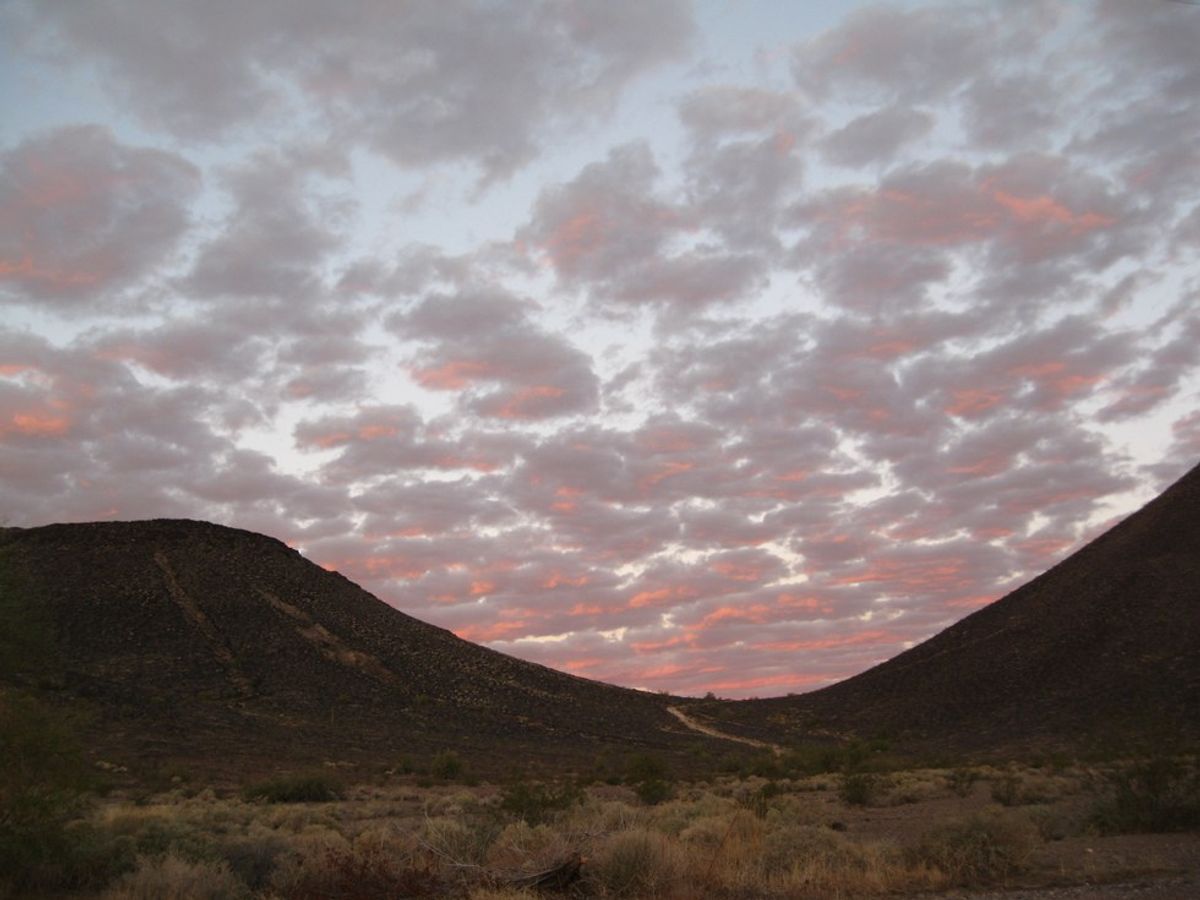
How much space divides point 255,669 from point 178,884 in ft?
189

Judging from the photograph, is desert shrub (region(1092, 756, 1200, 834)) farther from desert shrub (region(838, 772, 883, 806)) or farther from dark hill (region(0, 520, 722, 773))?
dark hill (region(0, 520, 722, 773))

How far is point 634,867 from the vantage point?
13.0 metres

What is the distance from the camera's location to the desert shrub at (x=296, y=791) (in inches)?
1309

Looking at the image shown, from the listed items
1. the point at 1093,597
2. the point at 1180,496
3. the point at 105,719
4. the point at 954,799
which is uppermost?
the point at 1180,496

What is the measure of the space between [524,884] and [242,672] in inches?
2313

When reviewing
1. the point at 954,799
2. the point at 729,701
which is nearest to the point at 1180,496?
the point at 729,701

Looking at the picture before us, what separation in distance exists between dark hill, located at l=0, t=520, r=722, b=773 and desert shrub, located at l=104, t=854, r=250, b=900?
25.6 metres

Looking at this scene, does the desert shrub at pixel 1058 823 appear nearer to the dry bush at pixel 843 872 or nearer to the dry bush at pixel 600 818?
the dry bush at pixel 843 872

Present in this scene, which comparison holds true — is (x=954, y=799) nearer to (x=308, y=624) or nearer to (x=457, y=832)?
(x=457, y=832)

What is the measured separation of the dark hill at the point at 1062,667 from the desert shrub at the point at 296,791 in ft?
115

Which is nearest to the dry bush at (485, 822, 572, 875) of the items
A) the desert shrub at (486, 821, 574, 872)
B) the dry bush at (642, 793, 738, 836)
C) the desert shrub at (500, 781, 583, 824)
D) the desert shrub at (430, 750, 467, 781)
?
the desert shrub at (486, 821, 574, 872)

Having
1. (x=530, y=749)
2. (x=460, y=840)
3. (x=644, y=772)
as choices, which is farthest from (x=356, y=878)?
(x=530, y=749)

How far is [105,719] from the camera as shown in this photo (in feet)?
165

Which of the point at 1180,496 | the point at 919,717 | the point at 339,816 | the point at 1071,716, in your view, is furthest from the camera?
the point at 1180,496
